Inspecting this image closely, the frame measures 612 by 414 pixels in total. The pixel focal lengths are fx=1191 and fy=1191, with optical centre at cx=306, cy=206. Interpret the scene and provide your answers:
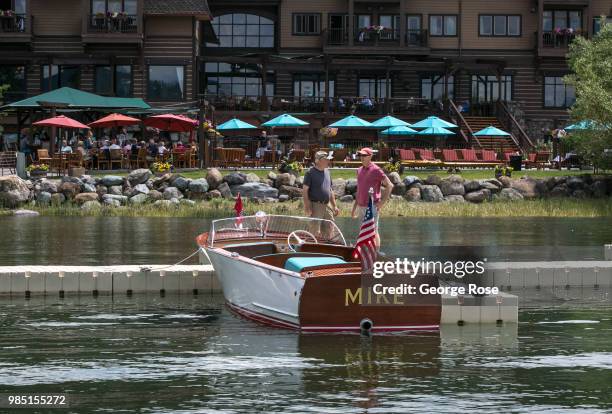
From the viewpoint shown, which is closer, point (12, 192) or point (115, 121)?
point (12, 192)

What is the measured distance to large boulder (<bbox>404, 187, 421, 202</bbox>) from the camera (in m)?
44.8

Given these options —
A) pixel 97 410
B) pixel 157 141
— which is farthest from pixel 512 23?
pixel 97 410

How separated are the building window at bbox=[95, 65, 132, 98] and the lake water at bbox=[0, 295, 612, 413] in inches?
1691

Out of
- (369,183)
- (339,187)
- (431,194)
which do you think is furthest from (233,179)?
(369,183)

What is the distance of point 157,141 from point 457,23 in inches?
767

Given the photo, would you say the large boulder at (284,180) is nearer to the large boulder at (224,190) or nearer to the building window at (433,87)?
the large boulder at (224,190)

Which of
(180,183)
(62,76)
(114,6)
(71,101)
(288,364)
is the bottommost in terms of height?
(288,364)

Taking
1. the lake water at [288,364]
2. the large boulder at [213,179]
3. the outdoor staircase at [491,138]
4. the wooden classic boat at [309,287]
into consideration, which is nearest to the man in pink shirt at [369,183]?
the wooden classic boat at [309,287]

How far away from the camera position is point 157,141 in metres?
56.5

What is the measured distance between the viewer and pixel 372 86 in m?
65.9

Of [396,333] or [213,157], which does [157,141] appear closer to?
[213,157]

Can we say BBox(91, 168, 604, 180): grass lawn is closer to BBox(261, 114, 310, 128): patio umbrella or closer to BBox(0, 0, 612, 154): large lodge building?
BBox(261, 114, 310, 128): patio umbrella

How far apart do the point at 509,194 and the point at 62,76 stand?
26363 millimetres

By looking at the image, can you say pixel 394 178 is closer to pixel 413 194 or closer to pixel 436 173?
pixel 413 194
